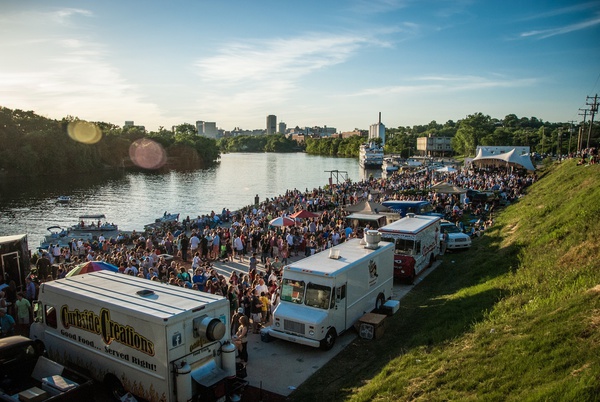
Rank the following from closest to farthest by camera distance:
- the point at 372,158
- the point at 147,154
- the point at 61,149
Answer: the point at 61,149
the point at 372,158
the point at 147,154

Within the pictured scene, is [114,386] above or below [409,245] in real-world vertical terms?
below

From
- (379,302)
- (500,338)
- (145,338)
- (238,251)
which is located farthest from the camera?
(238,251)

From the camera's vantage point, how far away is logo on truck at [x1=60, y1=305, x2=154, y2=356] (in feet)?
27.8

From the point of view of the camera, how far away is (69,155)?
98250 millimetres

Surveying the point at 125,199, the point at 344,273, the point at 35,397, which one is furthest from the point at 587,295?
the point at 125,199

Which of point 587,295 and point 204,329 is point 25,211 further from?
point 587,295

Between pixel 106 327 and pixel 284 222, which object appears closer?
pixel 106 327

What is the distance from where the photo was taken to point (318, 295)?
40.3 ft

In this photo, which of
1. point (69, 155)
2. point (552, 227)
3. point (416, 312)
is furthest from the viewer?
point (69, 155)

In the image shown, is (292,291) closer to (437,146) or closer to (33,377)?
(33,377)

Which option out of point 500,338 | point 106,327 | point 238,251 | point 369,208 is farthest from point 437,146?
point 106,327

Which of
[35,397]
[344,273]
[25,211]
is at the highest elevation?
[344,273]

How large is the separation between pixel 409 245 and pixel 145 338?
43.0 feet

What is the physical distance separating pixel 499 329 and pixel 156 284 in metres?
7.95
